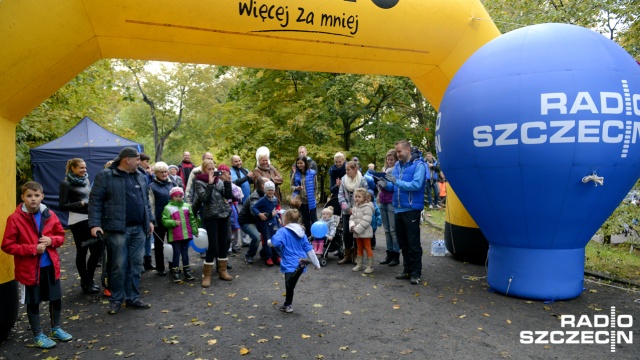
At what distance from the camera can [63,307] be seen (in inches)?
228

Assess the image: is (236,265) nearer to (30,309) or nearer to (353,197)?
(353,197)

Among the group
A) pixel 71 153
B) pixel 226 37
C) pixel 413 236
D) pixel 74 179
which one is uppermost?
pixel 226 37

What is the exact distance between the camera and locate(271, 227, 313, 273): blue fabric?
5.31m

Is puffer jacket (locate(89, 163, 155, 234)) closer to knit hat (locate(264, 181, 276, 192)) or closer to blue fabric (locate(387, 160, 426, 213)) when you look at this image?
knit hat (locate(264, 181, 276, 192))

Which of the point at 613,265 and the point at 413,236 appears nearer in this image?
the point at 413,236

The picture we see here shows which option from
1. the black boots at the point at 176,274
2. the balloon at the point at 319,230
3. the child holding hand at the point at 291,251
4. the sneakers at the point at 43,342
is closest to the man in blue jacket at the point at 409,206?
the balloon at the point at 319,230

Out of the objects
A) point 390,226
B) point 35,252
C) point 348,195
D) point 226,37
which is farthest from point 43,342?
point 390,226

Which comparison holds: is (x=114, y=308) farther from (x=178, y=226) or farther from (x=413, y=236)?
(x=413, y=236)

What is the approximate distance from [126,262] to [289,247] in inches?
79.0

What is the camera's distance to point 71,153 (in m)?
12.9

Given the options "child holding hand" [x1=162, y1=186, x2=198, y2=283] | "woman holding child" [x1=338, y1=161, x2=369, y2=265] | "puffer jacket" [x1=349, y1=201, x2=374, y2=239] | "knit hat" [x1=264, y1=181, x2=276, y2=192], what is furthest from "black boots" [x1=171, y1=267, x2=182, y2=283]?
"puffer jacket" [x1=349, y1=201, x2=374, y2=239]

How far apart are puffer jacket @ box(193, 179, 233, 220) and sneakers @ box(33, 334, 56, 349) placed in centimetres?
256

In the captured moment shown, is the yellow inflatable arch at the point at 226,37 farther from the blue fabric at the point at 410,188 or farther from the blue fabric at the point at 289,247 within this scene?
the blue fabric at the point at 289,247
